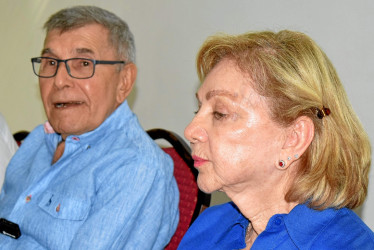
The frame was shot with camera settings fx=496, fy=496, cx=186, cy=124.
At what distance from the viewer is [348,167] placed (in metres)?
1.14

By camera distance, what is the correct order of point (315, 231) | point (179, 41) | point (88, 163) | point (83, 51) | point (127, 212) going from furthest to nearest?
point (179, 41)
point (83, 51)
point (88, 163)
point (127, 212)
point (315, 231)

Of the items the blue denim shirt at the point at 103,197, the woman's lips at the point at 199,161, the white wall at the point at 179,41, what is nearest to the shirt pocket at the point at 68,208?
A: the blue denim shirt at the point at 103,197

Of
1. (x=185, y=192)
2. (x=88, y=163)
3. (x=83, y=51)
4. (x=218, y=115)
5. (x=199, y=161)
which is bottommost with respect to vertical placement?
(x=185, y=192)

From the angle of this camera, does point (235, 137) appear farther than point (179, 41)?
No

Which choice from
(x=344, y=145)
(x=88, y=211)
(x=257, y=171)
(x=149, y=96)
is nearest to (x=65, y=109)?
(x=88, y=211)

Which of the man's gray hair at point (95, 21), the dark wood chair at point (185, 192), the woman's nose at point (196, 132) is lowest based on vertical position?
the dark wood chair at point (185, 192)

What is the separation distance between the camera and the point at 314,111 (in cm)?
113

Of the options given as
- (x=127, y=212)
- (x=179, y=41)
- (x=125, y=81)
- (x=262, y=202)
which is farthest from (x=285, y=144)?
(x=179, y=41)

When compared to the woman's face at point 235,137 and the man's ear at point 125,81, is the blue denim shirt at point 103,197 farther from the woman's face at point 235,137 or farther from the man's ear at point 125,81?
the woman's face at point 235,137

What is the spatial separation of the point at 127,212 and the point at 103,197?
10 cm

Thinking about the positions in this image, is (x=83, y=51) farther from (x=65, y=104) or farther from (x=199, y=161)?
(x=199, y=161)

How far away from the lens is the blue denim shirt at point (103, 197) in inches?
58.3

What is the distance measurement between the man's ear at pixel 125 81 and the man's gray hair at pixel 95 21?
3cm

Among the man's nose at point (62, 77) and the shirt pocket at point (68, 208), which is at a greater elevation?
the man's nose at point (62, 77)
